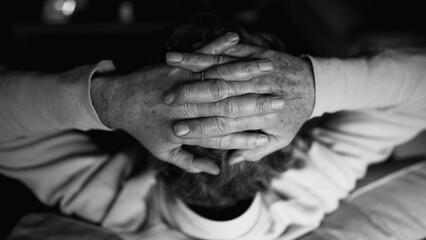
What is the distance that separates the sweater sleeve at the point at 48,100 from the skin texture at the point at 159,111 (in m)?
0.03

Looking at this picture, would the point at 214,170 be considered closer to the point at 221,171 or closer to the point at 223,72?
the point at 221,171

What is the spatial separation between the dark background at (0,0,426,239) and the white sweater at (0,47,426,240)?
897 mm

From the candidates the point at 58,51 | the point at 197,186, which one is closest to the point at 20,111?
the point at 197,186

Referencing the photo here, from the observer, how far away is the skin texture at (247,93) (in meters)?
0.62

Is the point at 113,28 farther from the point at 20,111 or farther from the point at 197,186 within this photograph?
the point at 197,186

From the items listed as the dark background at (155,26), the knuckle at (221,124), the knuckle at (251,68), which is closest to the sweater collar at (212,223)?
the knuckle at (221,124)

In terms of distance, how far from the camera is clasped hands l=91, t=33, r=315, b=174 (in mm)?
625

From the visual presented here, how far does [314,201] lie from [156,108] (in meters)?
0.58

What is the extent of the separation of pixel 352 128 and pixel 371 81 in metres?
0.23

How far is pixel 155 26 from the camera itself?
2.08 metres

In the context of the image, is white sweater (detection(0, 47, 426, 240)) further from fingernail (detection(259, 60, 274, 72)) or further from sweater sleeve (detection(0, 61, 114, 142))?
fingernail (detection(259, 60, 274, 72))

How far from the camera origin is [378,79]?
0.80m

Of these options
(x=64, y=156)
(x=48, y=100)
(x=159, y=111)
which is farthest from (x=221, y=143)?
(x=64, y=156)

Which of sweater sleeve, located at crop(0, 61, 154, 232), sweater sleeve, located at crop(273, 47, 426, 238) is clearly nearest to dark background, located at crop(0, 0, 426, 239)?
sweater sleeve, located at crop(273, 47, 426, 238)
